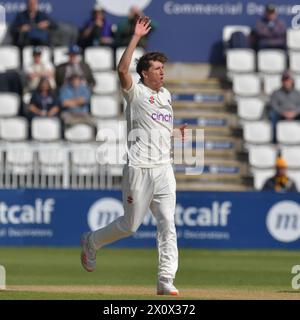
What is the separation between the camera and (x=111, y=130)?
22109mm

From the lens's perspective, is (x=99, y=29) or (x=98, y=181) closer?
(x=98, y=181)

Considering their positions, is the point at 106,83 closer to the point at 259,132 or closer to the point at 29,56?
the point at 29,56

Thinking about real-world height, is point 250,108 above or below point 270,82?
below

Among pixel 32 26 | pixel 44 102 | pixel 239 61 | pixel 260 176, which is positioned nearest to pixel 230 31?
pixel 239 61

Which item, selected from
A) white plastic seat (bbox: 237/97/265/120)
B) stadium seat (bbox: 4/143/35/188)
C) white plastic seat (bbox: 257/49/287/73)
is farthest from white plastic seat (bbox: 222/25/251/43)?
stadium seat (bbox: 4/143/35/188)

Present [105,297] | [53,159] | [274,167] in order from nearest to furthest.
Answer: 1. [105,297]
2. [53,159]
3. [274,167]

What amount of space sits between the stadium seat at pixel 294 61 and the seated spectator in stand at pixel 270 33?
0.77 ft

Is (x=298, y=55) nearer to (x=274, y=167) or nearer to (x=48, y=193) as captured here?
(x=274, y=167)

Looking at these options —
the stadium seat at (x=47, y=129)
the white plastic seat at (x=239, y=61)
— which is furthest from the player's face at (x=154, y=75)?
the white plastic seat at (x=239, y=61)

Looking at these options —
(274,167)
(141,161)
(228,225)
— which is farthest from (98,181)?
(141,161)

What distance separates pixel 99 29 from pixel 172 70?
5.80ft

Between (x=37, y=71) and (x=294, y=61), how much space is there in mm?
5318

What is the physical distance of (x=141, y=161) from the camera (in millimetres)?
11148

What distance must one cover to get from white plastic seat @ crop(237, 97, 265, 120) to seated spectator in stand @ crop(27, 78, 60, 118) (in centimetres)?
373
